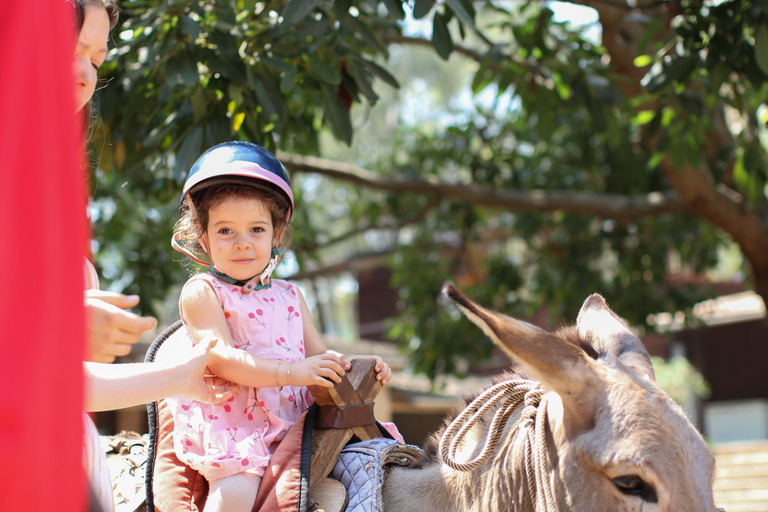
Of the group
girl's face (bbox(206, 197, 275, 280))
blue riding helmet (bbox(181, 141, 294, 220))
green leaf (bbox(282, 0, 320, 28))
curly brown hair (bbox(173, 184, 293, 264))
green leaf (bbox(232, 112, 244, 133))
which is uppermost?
green leaf (bbox(282, 0, 320, 28))

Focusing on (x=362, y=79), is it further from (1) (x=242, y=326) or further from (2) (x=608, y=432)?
(2) (x=608, y=432)

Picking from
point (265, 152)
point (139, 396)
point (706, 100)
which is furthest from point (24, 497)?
point (706, 100)

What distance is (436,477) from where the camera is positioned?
86.2 inches

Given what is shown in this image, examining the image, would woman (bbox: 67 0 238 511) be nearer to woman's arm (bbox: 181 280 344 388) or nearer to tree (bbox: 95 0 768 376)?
woman's arm (bbox: 181 280 344 388)

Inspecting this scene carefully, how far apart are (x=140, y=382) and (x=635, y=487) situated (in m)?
1.15

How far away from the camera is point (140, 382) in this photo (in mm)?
1621

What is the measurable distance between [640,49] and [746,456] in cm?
1182

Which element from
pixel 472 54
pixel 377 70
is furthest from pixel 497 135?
pixel 377 70

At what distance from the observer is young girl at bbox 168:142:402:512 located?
6.86 ft

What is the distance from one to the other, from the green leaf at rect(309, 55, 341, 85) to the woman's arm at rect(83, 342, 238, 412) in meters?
2.21

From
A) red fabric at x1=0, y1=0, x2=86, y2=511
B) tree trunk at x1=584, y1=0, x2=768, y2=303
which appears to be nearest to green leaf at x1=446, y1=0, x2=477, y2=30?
red fabric at x1=0, y1=0, x2=86, y2=511

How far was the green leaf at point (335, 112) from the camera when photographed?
3.83 m

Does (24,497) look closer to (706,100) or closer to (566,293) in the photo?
(706,100)

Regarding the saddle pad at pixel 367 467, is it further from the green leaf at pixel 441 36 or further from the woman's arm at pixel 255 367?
the green leaf at pixel 441 36
